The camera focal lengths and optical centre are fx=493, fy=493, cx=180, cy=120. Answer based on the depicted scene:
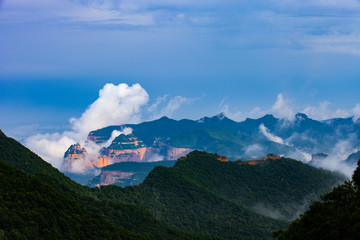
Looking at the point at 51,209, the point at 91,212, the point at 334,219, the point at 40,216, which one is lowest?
the point at 40,216

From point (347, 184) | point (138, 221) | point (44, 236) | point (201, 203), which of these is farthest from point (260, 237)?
point (347, 184)

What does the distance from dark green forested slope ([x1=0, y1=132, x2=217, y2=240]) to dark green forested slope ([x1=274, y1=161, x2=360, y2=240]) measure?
2028 inches

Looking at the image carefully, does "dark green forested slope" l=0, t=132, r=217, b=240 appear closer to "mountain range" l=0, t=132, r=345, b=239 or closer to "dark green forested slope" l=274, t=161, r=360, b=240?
"mountain range" l=0, t=132, r=345, b=239

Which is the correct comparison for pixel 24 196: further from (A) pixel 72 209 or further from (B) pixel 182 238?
(B) pixel 182 238

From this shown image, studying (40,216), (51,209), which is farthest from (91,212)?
(40,216)

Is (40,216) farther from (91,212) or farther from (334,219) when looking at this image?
(334,219)

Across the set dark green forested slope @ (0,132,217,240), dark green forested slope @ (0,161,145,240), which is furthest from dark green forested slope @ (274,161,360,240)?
dark green forested slope @ (0,132,217,240)

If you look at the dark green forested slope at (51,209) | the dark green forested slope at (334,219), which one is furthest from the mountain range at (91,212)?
the dark green forested slope at (334,219)

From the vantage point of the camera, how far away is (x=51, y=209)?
106 meters

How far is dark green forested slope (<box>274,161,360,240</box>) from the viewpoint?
53.6 metres

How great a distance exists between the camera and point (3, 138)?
542 feet

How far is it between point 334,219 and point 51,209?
2630 inches

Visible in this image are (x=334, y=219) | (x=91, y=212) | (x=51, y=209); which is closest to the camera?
(x=334, y=219)

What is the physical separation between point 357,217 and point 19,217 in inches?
2669
